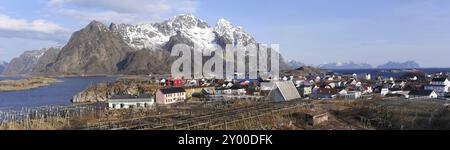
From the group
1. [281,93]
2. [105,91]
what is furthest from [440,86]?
[105,91]

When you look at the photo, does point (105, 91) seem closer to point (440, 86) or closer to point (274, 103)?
point (274, 103)

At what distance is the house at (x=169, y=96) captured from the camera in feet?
142

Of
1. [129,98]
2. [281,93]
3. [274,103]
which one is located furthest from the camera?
[129,98]

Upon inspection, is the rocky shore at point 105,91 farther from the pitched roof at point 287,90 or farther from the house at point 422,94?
the house at point 422,94

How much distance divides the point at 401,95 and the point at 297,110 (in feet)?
55.5

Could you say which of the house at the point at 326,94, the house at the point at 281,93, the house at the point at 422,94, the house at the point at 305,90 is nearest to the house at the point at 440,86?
the house at the point at 422,94

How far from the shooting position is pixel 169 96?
145 feet

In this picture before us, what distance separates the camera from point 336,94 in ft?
142

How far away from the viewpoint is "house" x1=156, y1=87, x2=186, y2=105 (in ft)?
142

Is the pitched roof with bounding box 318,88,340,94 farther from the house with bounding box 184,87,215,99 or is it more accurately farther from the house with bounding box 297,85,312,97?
the house with bounding box 184,87,215,99
